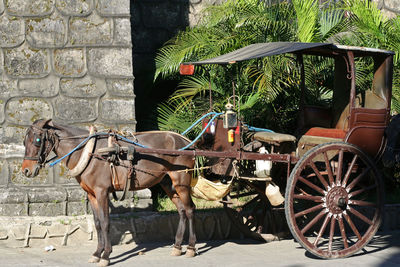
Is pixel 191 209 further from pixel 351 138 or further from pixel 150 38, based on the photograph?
pixel 150 38

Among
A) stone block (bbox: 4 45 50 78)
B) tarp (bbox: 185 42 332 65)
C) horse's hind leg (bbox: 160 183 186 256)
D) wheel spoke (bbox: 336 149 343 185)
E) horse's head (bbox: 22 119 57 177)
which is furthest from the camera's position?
stone block (bbox: 4 45 50 78)

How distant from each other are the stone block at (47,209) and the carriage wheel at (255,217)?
2060 mm

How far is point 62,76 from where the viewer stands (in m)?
8.62

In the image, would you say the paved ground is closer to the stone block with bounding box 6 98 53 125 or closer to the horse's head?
the horse's head

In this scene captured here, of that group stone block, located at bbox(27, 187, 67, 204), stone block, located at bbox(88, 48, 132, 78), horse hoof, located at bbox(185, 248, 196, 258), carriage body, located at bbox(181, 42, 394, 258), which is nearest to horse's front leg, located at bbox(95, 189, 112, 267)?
horse hoof, located at bbox(185, 248, 196, 258)

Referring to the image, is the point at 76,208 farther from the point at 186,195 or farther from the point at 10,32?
the point at 10,32

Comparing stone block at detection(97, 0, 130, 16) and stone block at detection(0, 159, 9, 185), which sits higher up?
stone block at detection(97, 0, 130, 16)

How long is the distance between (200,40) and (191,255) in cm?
311

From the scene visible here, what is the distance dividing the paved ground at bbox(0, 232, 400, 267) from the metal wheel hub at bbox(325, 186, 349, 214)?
58 cm

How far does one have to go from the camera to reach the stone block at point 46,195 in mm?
8508

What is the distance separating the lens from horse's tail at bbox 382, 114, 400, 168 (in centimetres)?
772

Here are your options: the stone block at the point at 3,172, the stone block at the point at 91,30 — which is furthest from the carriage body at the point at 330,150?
the stone block at the point at 3,172

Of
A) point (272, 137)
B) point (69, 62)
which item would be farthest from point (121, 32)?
point (272, 137)

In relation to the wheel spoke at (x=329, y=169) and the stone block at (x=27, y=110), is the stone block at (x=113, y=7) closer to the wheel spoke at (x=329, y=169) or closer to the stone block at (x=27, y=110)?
the stone block at (x=27, y=110)
